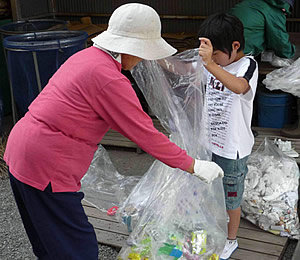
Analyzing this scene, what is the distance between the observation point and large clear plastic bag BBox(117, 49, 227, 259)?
2352 mm

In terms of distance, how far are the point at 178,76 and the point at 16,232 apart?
1510mm

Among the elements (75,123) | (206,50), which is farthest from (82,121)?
(206,50)

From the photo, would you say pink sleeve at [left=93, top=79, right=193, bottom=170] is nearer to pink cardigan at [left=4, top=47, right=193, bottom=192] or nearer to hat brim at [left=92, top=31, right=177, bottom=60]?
pink cardigan at [left=4, top=47, right=193, bottom=192]

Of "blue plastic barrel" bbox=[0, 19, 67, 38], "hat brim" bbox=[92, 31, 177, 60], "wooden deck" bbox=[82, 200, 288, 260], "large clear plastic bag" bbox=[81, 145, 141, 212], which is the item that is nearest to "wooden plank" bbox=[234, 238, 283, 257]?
"wooden deck" bbox=[82, 200, 288, 260]

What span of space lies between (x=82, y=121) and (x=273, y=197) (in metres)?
1.47

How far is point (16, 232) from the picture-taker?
2.98 metres

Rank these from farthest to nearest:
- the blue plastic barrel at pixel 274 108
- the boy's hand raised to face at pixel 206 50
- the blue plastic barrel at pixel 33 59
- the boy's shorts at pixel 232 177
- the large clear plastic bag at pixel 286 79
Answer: the blue plastic barrel at pixel 274 108, the large clear plastic bag at pixel 286 79, the blue plastic barrel at pixel 33 59, the boy's shorts at pixel 232 177, the boy's hand raised to face at pixel 206 50

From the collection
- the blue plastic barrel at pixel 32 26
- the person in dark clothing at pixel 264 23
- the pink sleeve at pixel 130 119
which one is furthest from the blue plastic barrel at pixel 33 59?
the pink sleeve at pixel 130 119

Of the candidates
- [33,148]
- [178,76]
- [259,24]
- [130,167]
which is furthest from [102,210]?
[259,24]

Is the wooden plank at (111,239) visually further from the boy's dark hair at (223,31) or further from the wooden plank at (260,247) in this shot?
the boy's dark hair at (223,31)

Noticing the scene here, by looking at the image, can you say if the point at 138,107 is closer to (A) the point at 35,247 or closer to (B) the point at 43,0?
(A) the point at 35,247

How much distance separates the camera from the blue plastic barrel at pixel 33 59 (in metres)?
3.60

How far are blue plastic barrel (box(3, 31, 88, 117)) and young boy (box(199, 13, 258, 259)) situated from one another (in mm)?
1681

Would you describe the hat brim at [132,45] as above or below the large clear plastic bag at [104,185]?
above
